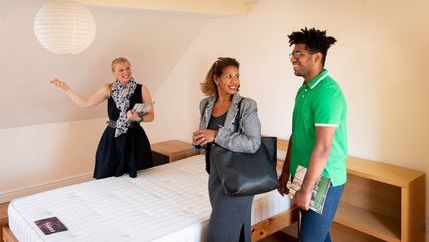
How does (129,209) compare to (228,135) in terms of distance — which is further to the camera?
(129,209)

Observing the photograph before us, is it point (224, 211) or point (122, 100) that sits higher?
point (122, 100)

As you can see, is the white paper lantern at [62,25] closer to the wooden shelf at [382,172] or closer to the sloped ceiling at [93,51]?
the sloped ceiling at [93,51]

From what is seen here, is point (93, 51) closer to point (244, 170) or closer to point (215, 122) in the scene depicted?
point (215, 122)

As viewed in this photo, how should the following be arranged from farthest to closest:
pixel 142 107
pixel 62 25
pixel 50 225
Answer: pixel 142 107 → pixel 50 225 → pixel 62 25

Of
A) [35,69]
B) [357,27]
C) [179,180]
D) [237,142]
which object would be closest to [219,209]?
[237,142]

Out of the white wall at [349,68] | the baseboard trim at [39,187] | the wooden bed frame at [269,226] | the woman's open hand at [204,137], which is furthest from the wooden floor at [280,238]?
the baseboard trim at [39,187]

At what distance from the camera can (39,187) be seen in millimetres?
3715

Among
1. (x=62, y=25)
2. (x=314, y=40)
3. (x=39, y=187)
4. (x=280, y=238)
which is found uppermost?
(x=62, y=25)

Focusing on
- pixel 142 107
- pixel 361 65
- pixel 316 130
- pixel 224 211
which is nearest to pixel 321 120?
pixel 316 130

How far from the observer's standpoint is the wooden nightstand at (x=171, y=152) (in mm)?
3406

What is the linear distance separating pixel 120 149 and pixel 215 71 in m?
1.23

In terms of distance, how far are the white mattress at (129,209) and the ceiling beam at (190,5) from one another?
122cm

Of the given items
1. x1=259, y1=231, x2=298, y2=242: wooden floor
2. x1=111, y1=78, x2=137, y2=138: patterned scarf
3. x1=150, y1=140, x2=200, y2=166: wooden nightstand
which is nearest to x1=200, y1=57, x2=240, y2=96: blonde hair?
x1=111, y1=78, x2=137, y2=138: patterned scarf

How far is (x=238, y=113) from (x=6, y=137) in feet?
9.07
